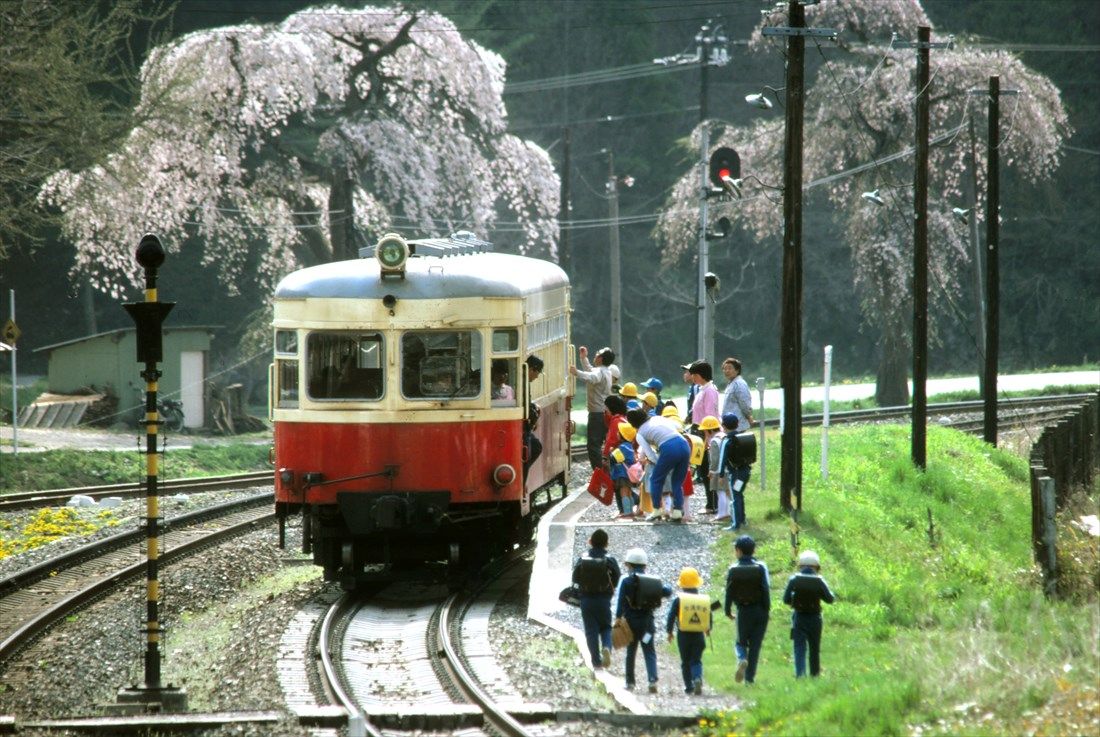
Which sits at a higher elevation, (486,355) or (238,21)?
(238,21)

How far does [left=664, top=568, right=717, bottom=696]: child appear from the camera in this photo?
34.8 ft

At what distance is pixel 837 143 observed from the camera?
37.4 meters

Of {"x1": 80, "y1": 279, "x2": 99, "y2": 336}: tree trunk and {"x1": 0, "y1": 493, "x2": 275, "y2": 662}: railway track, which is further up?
{"x1": 80, "y1": 279, "x2": 99, "y2": 336}: tree trunk

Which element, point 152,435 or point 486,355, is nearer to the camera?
point 152,435

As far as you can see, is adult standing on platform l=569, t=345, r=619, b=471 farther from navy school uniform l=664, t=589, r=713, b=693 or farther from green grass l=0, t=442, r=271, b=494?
green grass l=0, t=442, r=271, b=494

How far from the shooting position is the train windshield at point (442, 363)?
1408 cm

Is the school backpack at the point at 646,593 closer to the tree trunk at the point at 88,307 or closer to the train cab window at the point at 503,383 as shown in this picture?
the train cab window at the point at 503,383

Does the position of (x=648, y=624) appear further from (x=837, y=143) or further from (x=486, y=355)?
(x=837, y=143)

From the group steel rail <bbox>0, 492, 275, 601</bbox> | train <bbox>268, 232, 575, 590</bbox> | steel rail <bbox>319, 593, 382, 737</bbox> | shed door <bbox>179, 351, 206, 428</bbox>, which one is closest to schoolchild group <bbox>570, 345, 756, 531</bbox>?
train <bbox>268, 232, 575, 590</bbox>

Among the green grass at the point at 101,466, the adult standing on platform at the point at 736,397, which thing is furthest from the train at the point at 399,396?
the green grass at the point at 101,466

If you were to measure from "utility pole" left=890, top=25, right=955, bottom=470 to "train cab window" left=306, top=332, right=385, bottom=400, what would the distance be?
35.1 ft

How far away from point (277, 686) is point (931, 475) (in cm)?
1372

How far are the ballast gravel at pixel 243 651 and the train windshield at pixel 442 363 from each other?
200 centimetres

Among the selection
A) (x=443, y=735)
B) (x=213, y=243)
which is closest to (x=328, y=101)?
(x=213, y=243)
